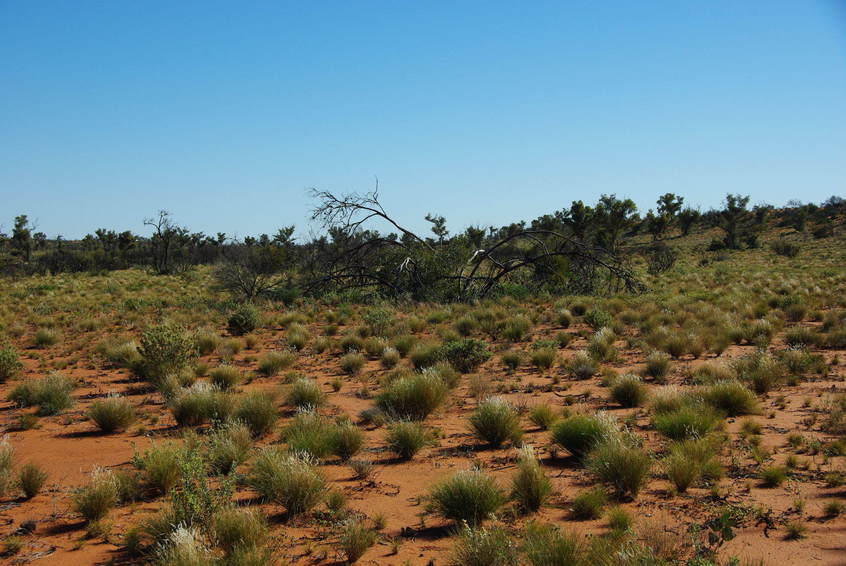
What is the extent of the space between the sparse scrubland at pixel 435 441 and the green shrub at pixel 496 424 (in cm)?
3

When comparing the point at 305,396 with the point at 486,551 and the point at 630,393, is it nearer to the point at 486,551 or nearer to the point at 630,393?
the point at 630,393

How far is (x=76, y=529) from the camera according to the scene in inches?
218

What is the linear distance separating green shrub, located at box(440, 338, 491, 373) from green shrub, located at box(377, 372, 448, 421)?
3157 mm

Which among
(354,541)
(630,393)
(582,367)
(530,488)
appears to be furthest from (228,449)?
(582,367)

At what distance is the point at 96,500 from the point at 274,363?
7263 mm

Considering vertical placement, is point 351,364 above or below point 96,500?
above

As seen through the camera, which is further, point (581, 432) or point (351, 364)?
point (351, 364)

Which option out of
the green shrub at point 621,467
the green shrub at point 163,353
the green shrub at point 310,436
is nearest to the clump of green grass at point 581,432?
the green shrub at point 621,467

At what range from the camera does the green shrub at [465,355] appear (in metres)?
12.6

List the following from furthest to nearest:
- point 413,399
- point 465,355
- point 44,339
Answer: point 44,339 < point 465,355 < point 413,399

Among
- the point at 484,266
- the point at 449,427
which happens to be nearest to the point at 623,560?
the point at 449,427

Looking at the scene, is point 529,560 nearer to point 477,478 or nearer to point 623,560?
point 623,560

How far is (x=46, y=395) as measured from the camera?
9.99 metres

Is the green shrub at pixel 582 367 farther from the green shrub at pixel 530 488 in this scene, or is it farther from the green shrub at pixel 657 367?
the green shrub at pixel 530 488
